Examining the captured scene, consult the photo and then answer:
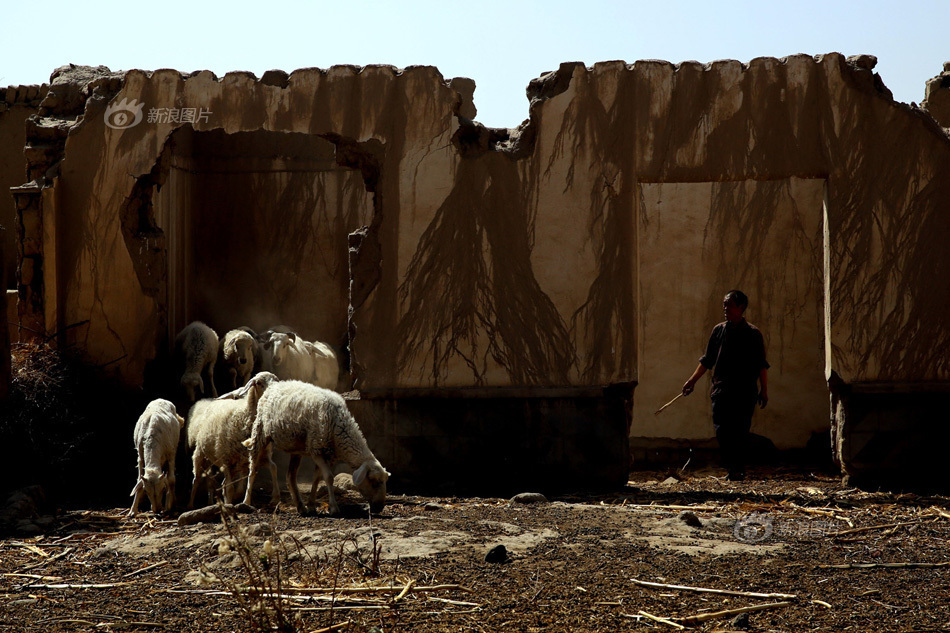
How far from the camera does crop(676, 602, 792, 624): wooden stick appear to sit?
198 inches

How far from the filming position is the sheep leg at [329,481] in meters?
7.77

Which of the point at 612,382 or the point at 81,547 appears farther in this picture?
the point at 612,382

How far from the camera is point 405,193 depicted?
31.3 ft

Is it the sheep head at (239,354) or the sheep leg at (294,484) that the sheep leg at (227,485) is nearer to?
the sheep leg at (294,484)

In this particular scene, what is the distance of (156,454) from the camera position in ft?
28.1

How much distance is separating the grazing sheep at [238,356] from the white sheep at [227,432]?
6.80 ft

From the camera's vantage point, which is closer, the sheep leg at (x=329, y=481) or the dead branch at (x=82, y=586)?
the dead branch at (x=82, y=586)

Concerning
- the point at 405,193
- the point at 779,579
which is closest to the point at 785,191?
the point at 405,193

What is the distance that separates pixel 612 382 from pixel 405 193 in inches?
105

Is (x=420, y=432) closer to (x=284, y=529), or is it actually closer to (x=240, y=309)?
(x=284, y=529)

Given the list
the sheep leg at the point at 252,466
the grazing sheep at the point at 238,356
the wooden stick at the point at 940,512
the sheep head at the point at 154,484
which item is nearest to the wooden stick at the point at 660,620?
the wooden stick at the point at 940,512

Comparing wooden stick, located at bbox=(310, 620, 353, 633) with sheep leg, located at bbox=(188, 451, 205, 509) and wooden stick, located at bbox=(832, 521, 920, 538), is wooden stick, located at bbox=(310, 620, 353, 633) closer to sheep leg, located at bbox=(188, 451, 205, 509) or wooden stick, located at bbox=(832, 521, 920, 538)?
wooden stick, located at bbox=(832, 521, 920, 538)

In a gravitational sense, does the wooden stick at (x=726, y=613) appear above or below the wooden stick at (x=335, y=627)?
below

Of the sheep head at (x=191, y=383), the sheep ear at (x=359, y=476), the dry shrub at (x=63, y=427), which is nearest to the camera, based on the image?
the sheep ear at (x=359, y=476)
